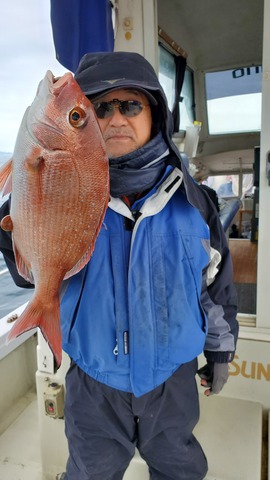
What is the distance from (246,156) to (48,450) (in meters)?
6.26

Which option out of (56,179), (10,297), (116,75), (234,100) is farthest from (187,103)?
(56,179)

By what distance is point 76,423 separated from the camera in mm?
1550

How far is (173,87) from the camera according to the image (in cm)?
527

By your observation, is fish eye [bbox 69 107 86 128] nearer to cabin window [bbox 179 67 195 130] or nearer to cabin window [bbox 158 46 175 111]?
cabin window [bbox 158 46 175 111]

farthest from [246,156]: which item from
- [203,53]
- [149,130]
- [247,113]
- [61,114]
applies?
[61,114]

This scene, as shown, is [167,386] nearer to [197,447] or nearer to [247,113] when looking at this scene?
[197,447]

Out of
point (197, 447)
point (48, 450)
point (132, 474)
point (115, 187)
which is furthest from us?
point (48, 450)

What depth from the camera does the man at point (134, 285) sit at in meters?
1.37

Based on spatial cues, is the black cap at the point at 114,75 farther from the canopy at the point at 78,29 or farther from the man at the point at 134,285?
the canopy at the point at 78,29

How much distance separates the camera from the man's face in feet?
4.39

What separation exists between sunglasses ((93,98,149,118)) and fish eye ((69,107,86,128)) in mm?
409

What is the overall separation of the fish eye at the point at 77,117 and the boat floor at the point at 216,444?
1813 millimetres

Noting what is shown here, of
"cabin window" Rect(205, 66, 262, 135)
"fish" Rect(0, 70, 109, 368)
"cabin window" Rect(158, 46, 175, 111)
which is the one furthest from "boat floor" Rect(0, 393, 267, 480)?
"cabin window" Rect(205, 66, 262, 135)

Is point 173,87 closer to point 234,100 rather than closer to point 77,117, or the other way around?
point 234,100
